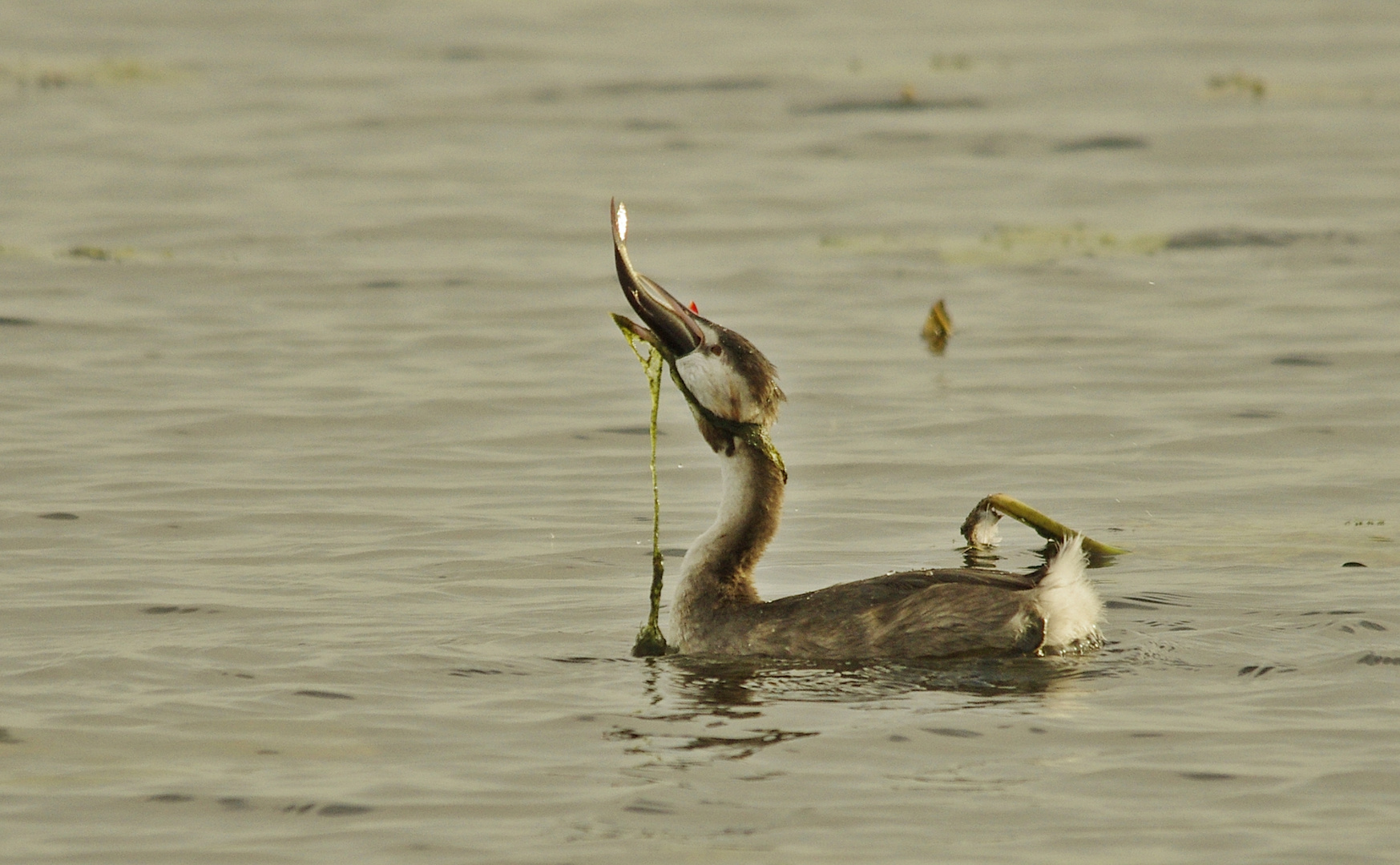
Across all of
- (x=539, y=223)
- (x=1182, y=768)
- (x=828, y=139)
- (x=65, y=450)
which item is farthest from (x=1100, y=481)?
(x=828, y=139)

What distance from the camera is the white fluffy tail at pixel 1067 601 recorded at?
8.20 meters

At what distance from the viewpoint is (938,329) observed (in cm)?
1537

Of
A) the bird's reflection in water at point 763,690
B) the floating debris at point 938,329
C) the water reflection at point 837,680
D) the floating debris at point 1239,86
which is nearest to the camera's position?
the bird's reflection in water at point 763,690

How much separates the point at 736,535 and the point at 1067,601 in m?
1.35

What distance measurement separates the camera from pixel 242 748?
750cm

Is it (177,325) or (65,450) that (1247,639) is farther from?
(177,325)

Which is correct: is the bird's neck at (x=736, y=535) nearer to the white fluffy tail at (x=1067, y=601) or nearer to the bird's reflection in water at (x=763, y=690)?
the bird's reflection in water at (x=763, y=690)

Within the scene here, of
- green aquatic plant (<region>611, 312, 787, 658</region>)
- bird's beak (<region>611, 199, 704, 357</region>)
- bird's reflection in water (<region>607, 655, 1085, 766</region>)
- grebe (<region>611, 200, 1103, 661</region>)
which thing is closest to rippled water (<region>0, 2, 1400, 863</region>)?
bird's reflection in water (<region>607, 655, 1085, 766</region>)

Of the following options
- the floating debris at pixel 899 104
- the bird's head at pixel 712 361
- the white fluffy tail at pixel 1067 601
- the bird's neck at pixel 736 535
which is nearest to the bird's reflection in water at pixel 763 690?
the white fluffy tail at pixel 1067 601

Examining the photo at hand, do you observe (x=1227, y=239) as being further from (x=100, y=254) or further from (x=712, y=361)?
(x=712, y=361)

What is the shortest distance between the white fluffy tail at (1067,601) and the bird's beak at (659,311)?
5.35 ft

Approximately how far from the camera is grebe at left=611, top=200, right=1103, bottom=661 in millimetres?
8219

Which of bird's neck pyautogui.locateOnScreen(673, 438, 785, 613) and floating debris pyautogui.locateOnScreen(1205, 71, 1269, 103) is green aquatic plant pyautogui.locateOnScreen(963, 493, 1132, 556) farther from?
floating debris pyautogui.locateOnScreen(1205, 71, 1269, 103)

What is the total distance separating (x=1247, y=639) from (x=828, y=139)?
576 inches
